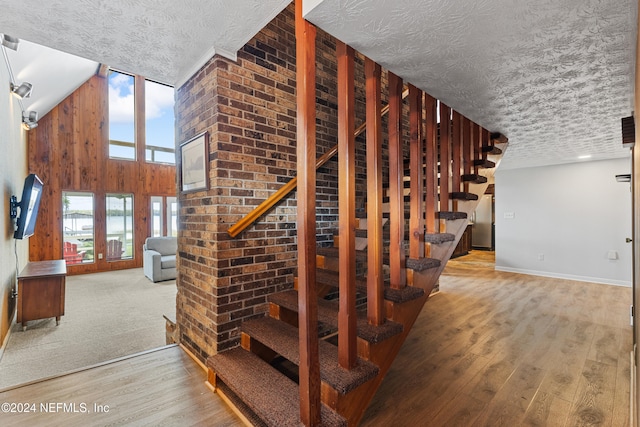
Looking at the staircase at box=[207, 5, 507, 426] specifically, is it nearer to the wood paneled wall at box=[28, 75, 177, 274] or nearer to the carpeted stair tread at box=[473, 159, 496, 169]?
the carpeted stair tread at box=[473, 159, 496, 169]

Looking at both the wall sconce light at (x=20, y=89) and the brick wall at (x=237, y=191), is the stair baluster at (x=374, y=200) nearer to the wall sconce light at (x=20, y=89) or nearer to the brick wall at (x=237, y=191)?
the brick wall at (x=237, y=191)

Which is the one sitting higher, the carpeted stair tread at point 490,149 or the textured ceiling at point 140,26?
the textured ceiling at point 140,26

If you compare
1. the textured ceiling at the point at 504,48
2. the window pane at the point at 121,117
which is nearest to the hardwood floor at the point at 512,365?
the textured ceiling at the point at 504,48

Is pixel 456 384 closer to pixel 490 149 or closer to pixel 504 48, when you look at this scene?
pixel 504 48

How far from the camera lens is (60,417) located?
5.54ft

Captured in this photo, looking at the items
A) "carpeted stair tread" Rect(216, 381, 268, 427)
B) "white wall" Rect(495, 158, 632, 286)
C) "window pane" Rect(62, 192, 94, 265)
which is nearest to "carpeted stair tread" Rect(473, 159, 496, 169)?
"carpeted stair tread" Rect(216, 381, 268, 427)

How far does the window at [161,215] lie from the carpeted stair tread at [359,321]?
6275mm

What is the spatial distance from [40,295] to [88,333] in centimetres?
80

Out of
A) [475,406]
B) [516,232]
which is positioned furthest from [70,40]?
[516,232]

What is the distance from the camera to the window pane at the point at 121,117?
6.91 meters

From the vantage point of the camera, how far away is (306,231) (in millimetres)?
1357

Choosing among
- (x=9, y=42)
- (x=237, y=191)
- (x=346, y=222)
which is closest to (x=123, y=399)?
(x=237, y=191)

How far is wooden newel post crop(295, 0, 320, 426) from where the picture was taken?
4.44ft

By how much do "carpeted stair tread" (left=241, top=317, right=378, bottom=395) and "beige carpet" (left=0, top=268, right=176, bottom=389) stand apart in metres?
1.47
